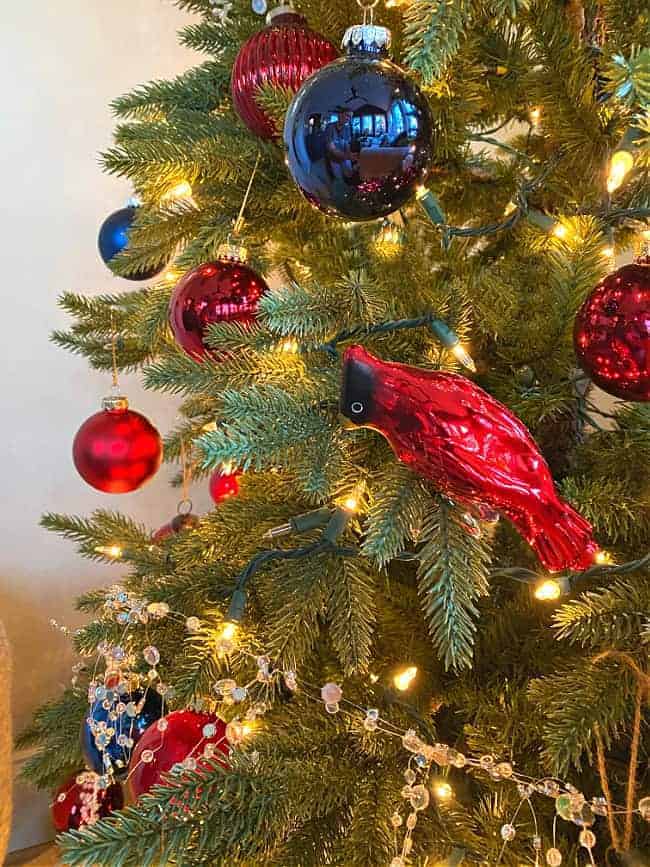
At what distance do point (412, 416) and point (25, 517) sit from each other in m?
0.98

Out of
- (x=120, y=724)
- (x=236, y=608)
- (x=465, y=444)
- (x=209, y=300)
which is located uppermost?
(x=209, y=300)

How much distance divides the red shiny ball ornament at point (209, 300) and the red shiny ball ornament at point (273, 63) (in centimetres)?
12

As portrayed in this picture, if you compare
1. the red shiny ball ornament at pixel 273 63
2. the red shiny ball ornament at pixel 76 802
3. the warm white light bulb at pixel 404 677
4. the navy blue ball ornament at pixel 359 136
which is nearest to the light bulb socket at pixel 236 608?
the warm white light bulb at pixel 404 677

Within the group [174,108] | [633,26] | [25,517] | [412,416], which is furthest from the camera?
[25,517]

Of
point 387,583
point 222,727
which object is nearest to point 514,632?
point 387,583

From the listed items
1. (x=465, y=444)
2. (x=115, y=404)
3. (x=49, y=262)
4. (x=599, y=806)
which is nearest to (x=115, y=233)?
(x=115, y=404)

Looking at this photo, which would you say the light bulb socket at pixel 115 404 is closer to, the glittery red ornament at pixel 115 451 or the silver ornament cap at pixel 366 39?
the glittery red ornament at pixel 115 451

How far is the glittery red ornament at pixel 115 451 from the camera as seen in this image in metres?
0.81

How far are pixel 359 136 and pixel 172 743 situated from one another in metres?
0.37

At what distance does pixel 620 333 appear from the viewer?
0.41 meters

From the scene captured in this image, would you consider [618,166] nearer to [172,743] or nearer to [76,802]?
[172,743]

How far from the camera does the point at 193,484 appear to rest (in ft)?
4.40

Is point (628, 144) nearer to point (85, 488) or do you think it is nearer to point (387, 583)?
point (387, 583)

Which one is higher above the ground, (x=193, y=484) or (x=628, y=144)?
(x=628, y=144)
